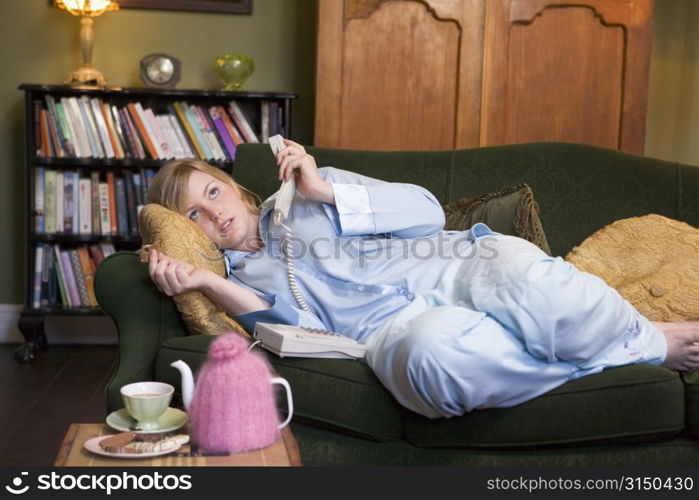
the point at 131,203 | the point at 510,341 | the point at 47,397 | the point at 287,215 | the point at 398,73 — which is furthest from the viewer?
the point at 131,203

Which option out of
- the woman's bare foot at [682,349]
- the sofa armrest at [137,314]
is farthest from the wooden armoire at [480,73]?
the woman's bare foot at [682,349]

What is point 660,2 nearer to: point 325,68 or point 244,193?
point 325,68

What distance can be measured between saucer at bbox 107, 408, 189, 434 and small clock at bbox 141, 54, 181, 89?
2475mm

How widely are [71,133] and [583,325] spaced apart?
99.5 inches

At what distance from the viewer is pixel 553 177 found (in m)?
2.56

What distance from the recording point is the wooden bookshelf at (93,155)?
362 cm

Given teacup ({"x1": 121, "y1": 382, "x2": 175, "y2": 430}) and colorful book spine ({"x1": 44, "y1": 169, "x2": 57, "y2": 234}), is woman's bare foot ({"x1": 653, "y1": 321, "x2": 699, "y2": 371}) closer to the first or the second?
teacup ({"x1": 121, "y1": 382, "x2": 175, "y2": 430})

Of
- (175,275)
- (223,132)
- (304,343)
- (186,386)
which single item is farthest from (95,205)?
(186,386)

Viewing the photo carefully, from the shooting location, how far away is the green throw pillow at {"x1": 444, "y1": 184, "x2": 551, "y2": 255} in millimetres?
2305

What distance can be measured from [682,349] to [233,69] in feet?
7.87

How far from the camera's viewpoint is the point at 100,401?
304cm

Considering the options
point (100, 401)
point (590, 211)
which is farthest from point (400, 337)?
point (100, 401)

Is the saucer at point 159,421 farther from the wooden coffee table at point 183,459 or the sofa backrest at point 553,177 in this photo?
the sofa backrest at point 553,177

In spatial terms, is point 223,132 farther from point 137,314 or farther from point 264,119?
point 137,314
